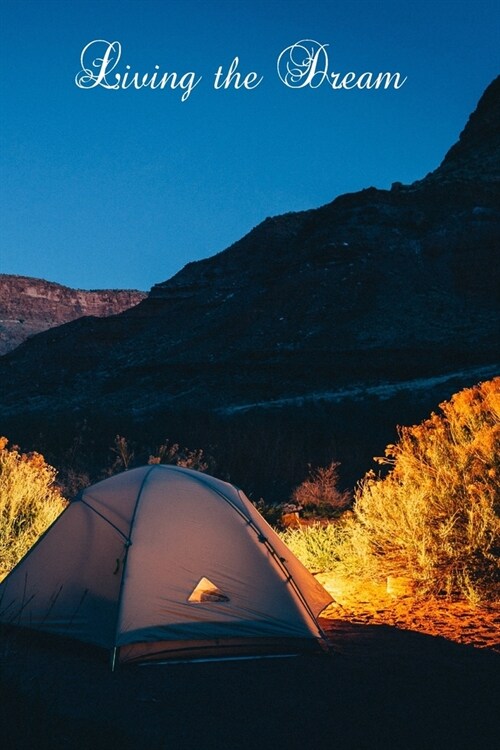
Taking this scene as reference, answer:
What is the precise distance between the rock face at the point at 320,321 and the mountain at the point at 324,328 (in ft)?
0.38

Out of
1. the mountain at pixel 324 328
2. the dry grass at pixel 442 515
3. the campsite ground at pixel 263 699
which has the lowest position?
the campsite ground at pixel 263 699

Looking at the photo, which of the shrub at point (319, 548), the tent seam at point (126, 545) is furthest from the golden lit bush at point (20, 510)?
the shrub at point (319, 548)

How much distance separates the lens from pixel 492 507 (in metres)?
6.59

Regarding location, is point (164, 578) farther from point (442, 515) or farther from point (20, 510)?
point (20, 510)

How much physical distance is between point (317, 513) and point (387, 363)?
2770 centimetres

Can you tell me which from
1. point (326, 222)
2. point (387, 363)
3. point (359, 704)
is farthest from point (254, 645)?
point (326, 222)

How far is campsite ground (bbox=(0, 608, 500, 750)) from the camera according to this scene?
3703 mm

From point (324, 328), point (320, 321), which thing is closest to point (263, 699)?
point (324, 328)

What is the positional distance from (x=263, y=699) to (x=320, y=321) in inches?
1676

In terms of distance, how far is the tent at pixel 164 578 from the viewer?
5492mm

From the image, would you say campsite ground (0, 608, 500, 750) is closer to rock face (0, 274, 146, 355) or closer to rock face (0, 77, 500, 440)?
rock face (0, 77, 500, 440)

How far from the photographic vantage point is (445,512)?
22.8ft

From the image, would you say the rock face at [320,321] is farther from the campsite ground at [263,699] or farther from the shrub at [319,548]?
the campsite ground at [263,699]

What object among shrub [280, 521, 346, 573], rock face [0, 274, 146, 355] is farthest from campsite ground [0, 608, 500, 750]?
rock face [0, 274, 146, 355]
